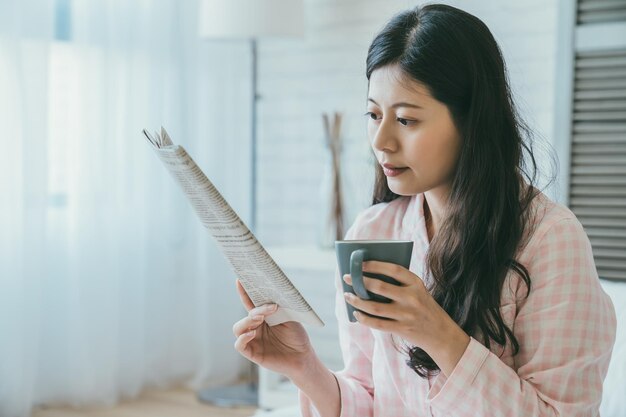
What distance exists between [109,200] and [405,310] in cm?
260

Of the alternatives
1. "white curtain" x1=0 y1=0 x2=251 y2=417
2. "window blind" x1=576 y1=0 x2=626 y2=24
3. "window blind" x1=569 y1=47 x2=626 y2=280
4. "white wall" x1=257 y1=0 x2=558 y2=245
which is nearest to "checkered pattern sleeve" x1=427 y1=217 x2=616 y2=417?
"window blind" x1=569 y1=47 x2=626 y2=280

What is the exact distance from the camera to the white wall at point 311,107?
365 centimetres

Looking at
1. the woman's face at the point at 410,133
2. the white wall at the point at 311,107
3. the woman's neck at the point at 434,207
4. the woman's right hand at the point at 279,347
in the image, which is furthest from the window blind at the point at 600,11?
the woman's right hand at the point at 279,347

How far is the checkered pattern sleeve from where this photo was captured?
3.87ft

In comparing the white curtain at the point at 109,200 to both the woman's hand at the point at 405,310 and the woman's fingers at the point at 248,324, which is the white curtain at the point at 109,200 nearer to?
the woman's fingers at the point at 248,324

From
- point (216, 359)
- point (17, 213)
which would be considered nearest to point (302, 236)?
point (216, 359)

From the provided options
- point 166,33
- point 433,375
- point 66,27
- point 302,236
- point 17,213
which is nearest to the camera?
point 433,375

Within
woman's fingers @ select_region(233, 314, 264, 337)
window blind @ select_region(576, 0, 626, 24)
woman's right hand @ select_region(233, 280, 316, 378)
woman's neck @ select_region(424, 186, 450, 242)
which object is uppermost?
window blind @ select_region(576, 0, 626, 24)

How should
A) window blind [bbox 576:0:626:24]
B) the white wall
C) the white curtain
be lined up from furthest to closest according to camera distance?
the white wall, the white curtain, window blind [bbox 576:0:626:24]

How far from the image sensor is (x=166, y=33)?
368 centimetres

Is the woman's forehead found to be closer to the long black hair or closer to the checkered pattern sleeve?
the long black hair

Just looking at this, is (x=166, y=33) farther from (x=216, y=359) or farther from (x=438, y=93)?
(x=438, y=93)

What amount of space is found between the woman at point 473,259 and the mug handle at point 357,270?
7cm

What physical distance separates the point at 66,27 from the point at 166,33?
1.44 ft
